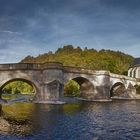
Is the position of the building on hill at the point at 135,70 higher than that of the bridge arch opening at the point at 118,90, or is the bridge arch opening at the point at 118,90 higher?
the building on hill at the point at 135,70

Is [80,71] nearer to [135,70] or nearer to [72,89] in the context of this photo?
[72,89]

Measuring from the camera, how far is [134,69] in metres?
107

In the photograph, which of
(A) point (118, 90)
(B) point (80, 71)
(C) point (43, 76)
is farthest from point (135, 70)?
(C) point (43, 76)

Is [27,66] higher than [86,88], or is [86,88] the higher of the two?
[27,66]

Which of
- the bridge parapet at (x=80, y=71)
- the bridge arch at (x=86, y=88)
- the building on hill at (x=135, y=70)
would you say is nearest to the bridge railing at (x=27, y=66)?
the bridge parapet at (x=80, y=71)

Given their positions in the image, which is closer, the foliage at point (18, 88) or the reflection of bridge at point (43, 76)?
A: the reflection of bridge at point (43, 76)

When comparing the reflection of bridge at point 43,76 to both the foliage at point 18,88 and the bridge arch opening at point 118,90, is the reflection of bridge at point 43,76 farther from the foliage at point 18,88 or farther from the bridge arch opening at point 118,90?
the foliage at point 18,88

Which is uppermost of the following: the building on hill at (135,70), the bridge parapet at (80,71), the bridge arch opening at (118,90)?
the building on hill at (135,70)

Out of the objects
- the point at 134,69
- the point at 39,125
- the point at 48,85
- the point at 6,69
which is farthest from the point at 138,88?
the point at 39,125

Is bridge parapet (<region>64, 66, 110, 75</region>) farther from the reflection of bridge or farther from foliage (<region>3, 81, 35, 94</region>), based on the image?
foliage (<region>3, 81, 35, 94</region>)

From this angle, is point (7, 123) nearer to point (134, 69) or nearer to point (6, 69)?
point (6, 69)

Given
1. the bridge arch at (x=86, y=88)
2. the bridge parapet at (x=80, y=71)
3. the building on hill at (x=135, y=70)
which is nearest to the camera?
→ the bridge parapet at (x=80, y=71)

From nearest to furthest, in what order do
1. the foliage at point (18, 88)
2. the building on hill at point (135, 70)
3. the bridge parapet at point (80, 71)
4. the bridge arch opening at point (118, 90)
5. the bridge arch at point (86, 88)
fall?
the bridge parapet at point (80, 71)
the bridge arch at point (86, 88)
the bridge arch opening at point (118, 90)
the foliage at point (18, 88)
the building on hill at point (135, 70)

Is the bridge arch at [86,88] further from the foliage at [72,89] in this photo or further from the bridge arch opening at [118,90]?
the foliage at [72,89]
